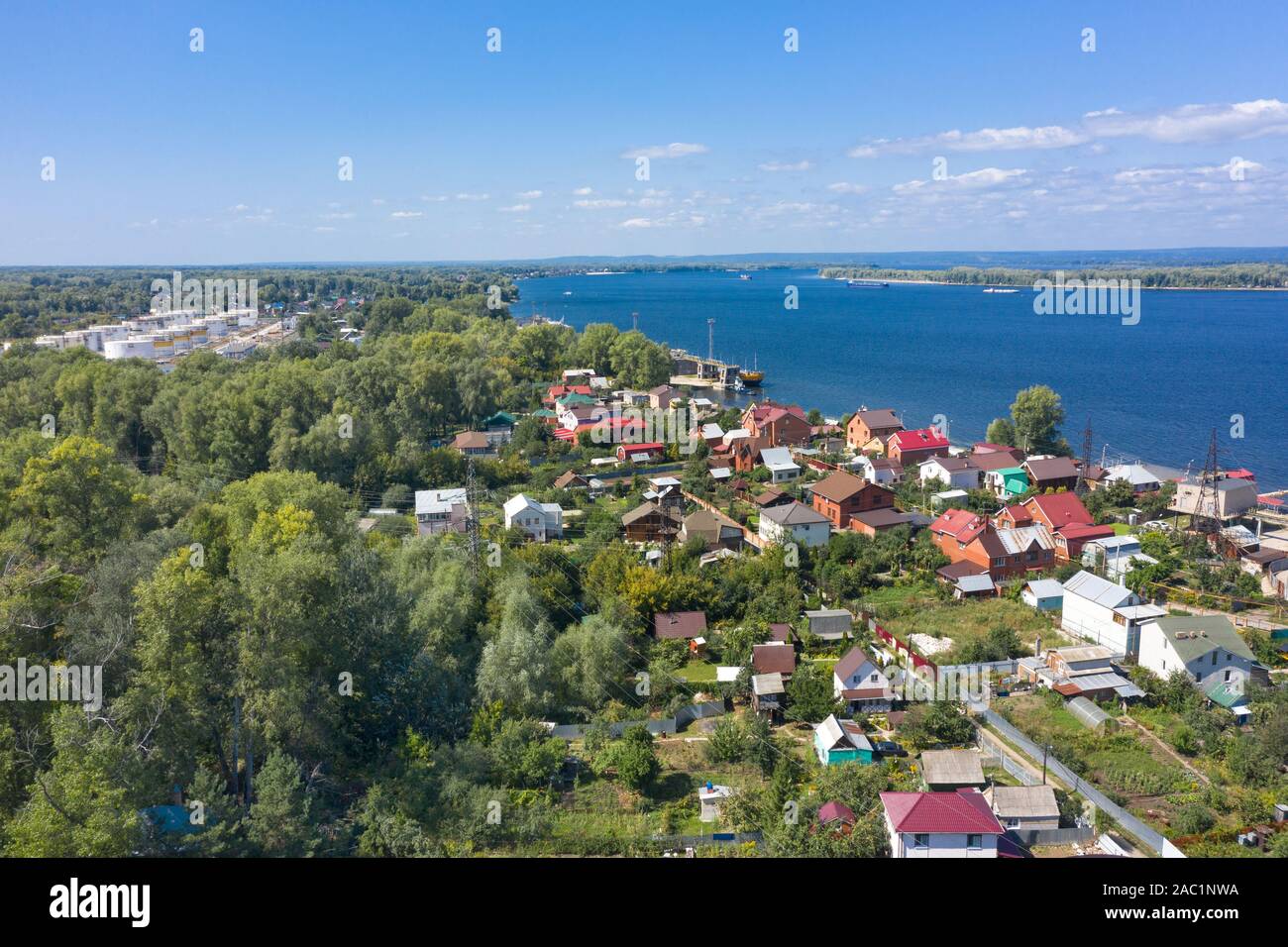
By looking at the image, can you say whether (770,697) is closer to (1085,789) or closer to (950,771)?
(950,771)

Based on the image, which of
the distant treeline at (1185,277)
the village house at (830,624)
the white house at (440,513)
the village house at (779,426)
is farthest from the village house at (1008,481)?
the distant treeline at (1185,277)

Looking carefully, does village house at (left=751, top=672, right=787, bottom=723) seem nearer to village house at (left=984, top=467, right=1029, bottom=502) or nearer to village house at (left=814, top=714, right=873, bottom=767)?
village house at (left=814, top=714, right=873, bottom=767)

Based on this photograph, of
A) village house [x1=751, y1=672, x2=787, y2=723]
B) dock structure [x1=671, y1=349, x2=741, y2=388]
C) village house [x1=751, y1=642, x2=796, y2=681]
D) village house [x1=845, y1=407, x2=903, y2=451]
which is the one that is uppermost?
dock structure [x1=671, y1=349, x2=741, y2=388]

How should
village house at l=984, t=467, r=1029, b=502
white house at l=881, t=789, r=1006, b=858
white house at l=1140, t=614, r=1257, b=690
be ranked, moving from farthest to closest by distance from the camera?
village house at l=984, t=467, r=1029, b=502
white house at l=1140, t=614, r=1257, b=690
white house at l=881, t=789, r=1006, b=858

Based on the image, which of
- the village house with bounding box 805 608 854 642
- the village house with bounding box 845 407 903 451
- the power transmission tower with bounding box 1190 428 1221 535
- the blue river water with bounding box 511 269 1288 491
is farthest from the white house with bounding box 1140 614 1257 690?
the blue river water with bounding box 511 269 1288 491
